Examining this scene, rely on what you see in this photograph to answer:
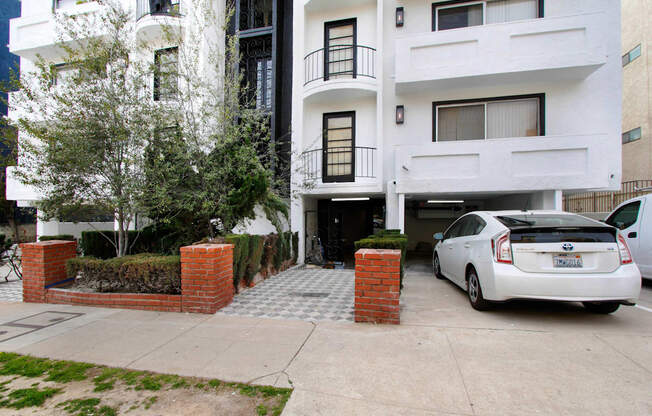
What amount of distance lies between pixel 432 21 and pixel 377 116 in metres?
3.21

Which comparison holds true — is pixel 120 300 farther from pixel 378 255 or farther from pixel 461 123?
pixel 461 123

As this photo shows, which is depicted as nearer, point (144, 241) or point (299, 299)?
point (299, 299)

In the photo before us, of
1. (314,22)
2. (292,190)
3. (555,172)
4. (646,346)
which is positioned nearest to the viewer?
(646,346)

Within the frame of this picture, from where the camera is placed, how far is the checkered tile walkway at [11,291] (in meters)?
5.27

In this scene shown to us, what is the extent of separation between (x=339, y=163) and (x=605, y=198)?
10.8 meters

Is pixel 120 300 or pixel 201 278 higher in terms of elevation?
pixel 201 278

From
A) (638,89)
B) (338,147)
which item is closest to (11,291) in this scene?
(338,147)

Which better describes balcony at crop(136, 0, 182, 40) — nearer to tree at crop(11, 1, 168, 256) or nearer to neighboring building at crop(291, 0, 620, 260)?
neighboring building at crop(291, 0, 620, 260)

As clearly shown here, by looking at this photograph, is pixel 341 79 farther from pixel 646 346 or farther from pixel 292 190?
pixel 646 346

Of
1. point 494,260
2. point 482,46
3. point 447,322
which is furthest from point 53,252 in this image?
point 482,46

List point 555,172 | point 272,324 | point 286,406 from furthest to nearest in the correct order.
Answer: point 555,172 → point 272,324 → point 286,406

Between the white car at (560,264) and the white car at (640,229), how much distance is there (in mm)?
3115

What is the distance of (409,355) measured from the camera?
2879mm

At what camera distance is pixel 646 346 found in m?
3.07
